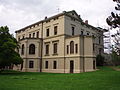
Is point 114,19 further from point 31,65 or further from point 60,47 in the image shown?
point 31,65

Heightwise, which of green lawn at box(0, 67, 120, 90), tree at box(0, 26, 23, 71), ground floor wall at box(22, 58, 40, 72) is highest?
tree at box(0, 26, 23, 71)

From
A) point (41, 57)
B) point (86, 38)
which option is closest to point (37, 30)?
point (41, 57)

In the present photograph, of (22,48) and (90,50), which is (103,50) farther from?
(22,48)

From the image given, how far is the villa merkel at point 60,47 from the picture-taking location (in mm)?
32000

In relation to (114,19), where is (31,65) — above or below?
below

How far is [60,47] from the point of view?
3488 cm

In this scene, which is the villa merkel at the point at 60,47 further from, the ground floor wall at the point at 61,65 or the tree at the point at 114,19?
the tree at the point at 114,19

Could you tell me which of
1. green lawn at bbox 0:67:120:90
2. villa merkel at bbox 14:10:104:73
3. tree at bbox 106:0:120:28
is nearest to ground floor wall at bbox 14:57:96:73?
villa merkel at bbox 14:10:104:73

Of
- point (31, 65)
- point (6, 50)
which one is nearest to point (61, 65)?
point (31, 65)

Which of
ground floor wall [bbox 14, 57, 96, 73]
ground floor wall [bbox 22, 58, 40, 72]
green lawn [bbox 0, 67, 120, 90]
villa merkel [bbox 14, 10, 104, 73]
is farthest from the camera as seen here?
ground floor wall [bbox 22, 58, 40, 72]

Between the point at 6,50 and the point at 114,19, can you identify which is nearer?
the point at 114,19

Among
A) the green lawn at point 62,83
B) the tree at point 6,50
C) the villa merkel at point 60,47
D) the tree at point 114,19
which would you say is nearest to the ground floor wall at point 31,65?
the villa merkel at point 60,47

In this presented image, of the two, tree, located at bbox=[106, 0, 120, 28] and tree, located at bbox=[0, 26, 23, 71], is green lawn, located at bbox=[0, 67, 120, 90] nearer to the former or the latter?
tree, located at bbox=[106, 0, 120, 28]

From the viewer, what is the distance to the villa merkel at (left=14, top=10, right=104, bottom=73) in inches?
1260
